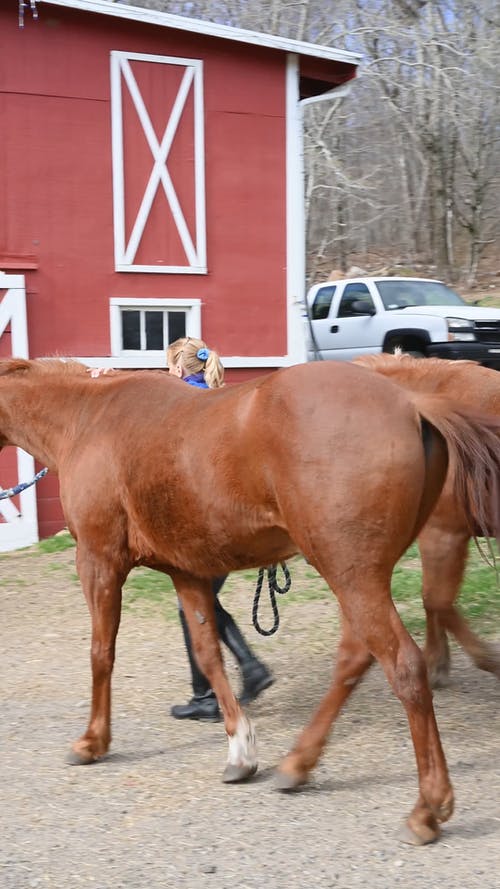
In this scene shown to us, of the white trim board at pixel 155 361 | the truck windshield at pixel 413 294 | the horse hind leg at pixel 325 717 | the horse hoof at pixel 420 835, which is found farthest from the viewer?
the truck windshield at pixel 413 294

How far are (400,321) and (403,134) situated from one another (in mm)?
15133

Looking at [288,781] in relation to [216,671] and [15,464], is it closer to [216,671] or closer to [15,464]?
[216,671]

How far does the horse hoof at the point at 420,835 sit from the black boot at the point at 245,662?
157 centimetres

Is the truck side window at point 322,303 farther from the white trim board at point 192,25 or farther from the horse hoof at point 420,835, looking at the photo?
the horse hoof at point 420,835

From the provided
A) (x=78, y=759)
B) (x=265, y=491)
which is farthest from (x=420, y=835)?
(x=78, y=759)

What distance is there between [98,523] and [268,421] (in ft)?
3.21

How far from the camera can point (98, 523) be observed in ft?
12.9

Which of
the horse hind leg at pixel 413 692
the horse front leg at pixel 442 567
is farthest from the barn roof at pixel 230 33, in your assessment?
the horse hind leg at pixel 413 692

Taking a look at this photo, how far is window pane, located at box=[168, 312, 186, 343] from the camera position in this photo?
956 centimetres

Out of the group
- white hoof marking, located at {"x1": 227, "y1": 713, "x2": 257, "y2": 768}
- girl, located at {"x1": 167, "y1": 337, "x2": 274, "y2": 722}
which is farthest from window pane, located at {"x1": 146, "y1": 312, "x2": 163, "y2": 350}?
white hoof marking, located at {"x1": 227, "y1": 713, "x2": 257, "y2": 768}

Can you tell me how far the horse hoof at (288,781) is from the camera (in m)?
3.63

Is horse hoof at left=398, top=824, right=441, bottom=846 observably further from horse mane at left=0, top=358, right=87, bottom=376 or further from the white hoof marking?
horse mane at left=0, top=358, right=87, bottom=376

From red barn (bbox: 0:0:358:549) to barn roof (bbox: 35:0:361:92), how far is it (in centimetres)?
2

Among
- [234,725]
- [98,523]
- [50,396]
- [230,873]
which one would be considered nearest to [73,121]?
[50,396]
